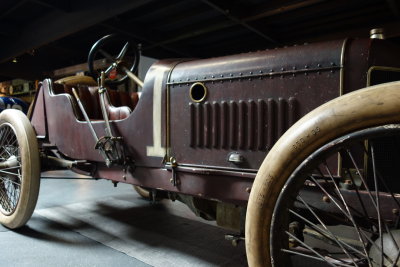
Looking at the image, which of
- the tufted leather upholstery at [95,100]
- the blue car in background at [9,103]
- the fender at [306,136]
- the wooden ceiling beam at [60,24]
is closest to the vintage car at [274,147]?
the fender at [306,136]

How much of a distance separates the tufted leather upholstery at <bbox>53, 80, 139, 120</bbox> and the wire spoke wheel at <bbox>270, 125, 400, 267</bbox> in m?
1.58

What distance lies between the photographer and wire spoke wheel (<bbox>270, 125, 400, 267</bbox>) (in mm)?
944

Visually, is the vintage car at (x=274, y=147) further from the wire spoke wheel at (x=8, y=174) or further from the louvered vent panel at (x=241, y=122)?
the wire spoke wheel at (x=8, y=174)

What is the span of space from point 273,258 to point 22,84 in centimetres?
1116

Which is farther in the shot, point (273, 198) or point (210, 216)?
point (210, 216)

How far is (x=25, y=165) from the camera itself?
2.34 metres

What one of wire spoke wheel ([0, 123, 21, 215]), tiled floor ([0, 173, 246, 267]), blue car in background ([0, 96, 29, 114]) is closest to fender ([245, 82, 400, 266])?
tiled floor ([0, 173, 246, 267])

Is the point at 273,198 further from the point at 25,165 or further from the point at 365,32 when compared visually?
the point at 365,32

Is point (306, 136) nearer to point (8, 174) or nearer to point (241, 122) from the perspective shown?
point (241, 122)

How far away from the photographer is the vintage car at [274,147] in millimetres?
982

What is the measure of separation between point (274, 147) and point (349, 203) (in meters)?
0.39

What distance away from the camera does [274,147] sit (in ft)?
3.55

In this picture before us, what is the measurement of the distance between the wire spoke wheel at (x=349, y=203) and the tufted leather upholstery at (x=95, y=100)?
62.0 inches

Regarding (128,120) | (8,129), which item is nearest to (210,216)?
(128,120)
